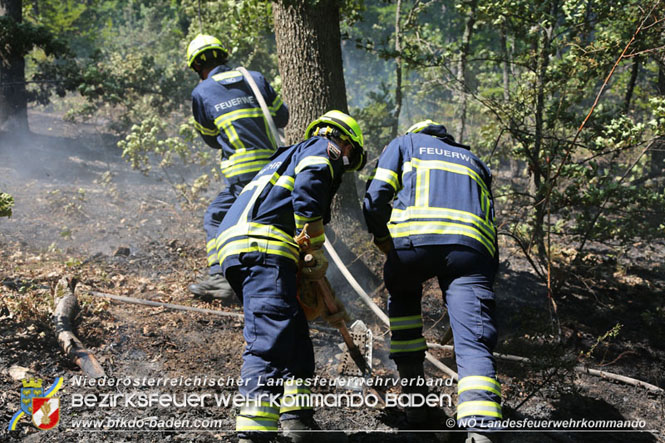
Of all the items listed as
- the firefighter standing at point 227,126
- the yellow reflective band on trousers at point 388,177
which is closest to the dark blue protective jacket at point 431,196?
the yellow reflective band on trousers at point 388,177

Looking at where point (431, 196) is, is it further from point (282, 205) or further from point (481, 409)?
point (481, 409)

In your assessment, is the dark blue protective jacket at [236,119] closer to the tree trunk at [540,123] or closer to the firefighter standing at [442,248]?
the firefighter standing at [442,248]

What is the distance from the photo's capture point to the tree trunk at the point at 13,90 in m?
8.43

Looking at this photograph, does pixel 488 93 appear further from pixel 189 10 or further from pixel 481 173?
pixel 481 173

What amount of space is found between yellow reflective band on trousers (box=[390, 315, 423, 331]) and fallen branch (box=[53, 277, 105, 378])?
6.39 ft

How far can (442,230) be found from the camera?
2920 millimetres

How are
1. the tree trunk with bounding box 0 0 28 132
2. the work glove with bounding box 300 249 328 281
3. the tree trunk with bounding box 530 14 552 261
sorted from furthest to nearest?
the tree trunk with bounding box 0 0 28 132
the tree trunk with bounding box 530 14 552 261
the work glove with bounding box 300 249 328 281

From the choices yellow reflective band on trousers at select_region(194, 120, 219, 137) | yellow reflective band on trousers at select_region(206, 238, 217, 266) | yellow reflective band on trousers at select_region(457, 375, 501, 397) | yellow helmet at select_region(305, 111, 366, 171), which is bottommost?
yellow reflective band on trousers at select_region(457, 375, 501, 397)

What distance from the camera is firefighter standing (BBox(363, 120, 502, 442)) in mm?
2699

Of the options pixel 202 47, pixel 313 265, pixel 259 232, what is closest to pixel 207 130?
pixel 202 47

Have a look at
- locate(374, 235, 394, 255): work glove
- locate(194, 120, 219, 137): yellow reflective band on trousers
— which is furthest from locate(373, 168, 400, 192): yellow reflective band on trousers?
locate(194, 120, 219, 137): yellow reflective band on trousers

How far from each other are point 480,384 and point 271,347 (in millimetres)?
1107

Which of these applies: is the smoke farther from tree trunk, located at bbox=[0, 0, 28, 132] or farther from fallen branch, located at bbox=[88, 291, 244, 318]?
fallen branch, located at bbox=[88, 291, 244, 318]

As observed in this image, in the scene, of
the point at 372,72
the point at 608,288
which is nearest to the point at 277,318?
the point at 608,288
